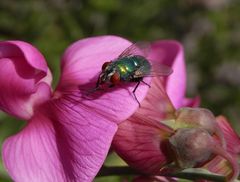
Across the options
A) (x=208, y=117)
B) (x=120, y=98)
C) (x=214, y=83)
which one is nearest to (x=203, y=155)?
(x=208, y=117)

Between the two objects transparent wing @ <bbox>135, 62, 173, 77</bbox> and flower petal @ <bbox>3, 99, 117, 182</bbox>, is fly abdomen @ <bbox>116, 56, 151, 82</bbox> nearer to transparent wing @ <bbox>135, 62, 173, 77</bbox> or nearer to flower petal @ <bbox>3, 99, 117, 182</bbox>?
transparent wing @ <bbox>135, 62, 173, 77</bbox>

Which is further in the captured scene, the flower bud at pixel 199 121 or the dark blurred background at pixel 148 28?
the dark blurred background at pixel 148 28

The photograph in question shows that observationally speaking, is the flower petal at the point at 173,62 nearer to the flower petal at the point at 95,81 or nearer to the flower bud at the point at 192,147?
the flower petal at the point at 95,81

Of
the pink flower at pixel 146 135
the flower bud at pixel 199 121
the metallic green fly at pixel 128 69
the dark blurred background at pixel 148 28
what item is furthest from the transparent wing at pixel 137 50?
the dark blurred background at pixel 148 28

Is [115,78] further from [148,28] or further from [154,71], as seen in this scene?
[148,28]

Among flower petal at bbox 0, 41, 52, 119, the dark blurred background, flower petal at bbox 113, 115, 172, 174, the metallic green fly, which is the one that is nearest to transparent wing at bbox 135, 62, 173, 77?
the metallic green fly

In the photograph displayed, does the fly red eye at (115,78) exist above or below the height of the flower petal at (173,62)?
above

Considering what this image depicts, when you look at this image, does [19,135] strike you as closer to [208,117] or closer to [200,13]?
[208,117]

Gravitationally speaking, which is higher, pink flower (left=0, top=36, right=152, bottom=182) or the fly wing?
the fly wing
